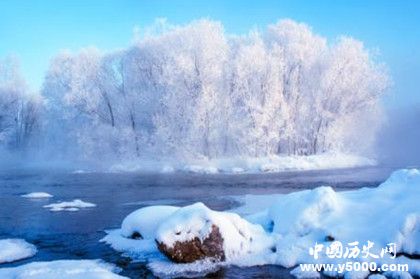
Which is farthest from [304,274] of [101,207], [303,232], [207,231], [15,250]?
[101,207]

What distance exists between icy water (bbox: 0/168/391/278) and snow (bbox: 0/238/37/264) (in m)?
0.29

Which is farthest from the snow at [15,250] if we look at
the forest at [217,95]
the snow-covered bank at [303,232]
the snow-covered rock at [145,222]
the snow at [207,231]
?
the forest at [217,95]

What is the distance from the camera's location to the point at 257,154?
155 feet

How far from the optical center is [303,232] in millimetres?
13047

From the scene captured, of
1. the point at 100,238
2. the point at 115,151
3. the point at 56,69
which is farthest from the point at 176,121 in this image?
the point at 100,238

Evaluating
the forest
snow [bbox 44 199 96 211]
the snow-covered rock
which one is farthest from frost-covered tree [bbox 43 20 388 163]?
the snow-covered rock

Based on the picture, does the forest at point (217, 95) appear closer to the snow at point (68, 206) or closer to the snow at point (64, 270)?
the snow at point (68, 206)

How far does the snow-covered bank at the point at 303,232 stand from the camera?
11422 millimetres

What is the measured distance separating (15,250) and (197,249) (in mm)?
5371

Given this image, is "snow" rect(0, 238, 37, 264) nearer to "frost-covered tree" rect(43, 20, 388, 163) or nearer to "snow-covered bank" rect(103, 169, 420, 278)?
"snow-covered bank" rect(103, 169, 420, 278)

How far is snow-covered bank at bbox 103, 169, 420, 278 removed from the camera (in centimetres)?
1142

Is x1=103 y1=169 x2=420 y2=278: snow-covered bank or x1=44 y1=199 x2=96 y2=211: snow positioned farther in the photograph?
x1=44 y1=199 x2=96 y2=211: snow

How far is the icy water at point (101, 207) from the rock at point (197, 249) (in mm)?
670

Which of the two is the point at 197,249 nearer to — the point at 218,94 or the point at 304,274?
the point at 304,274
